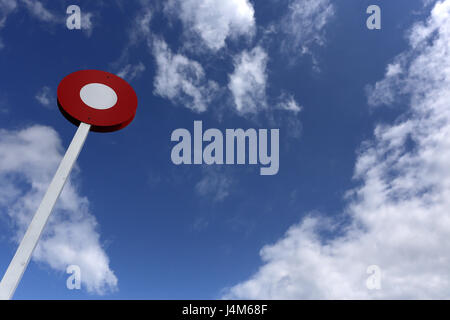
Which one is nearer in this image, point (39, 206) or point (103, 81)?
point (39, 206)

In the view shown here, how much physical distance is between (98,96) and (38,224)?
15.5ft

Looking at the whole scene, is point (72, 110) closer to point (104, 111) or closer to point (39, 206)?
point (104, 111)

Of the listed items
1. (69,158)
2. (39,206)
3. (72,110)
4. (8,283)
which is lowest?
(8,283)

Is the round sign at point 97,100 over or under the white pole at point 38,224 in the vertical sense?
over

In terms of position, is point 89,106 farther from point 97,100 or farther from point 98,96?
point 98,96

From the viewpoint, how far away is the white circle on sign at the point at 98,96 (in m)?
10.5

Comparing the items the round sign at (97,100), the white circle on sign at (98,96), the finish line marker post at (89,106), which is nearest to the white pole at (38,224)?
the finish line marker post at (89,106)

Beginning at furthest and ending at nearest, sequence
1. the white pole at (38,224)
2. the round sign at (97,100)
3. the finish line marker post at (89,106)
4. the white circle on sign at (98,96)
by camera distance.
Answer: the white circle on sign at (98,96)
the round sign at (97,100)
the finish line marker post at (89,106)
the white pole at (38,224)

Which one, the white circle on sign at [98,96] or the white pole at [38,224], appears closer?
the white pole at [38,224]

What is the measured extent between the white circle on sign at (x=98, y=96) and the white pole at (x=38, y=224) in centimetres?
133

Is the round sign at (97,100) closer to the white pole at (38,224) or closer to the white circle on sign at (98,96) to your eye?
the white circle on sign at (98,96)
